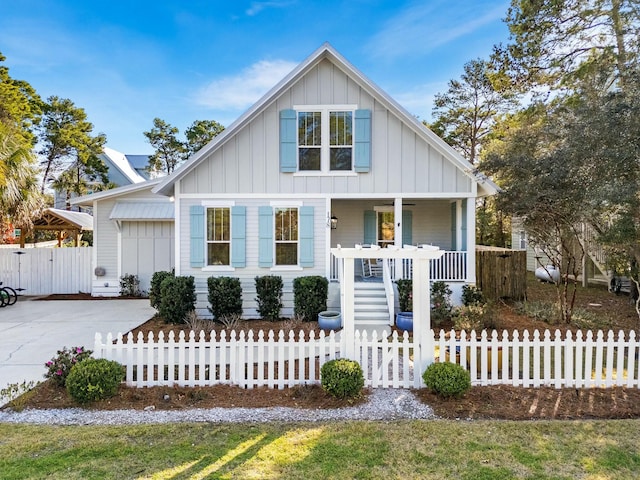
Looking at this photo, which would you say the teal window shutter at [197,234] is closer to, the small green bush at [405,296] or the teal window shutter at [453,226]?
the small green bush at [405,296]

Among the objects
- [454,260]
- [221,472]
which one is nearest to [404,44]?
[454,260]

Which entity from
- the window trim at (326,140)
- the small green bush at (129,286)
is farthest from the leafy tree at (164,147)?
the window trim at (326,140)

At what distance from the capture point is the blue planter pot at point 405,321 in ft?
29.0

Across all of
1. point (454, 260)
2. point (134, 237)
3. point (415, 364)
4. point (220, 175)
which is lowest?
point (415, 364)

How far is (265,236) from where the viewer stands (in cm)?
1025

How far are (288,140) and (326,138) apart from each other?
3.55 feet

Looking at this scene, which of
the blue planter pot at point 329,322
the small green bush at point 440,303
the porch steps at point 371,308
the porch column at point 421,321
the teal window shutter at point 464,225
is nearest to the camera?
the porch column at point 421,321

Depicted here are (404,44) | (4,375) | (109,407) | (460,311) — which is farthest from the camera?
(404,44)

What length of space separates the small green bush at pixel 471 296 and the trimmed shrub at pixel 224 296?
248 inches

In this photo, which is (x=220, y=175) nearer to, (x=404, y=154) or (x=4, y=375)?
(x=404, y=154)

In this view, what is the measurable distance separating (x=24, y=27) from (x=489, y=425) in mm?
17085

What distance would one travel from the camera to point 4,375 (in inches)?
229

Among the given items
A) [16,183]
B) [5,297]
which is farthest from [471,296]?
[5,297]

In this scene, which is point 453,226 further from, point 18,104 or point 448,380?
point 18,104
